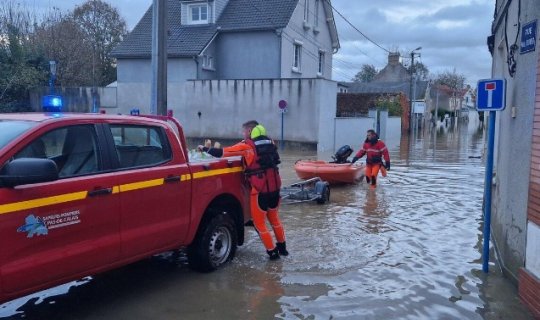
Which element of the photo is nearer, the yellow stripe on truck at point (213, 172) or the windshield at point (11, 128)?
the windshield at point (11, 128)

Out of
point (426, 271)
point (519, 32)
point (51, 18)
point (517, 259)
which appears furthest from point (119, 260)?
point (51, 18)

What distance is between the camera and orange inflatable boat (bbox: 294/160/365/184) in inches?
525

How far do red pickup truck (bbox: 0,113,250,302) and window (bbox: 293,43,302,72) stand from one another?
27799 mm

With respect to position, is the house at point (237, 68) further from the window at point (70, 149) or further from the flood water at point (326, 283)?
the window at point (70, 149)

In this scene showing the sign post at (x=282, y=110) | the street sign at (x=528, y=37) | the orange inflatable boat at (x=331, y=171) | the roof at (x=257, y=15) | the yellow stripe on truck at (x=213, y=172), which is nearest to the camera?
the street sign at (x=528, y=37)

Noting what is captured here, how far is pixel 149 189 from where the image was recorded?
205 inches

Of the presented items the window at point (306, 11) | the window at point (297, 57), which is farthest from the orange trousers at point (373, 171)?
the window at point (306, 11)

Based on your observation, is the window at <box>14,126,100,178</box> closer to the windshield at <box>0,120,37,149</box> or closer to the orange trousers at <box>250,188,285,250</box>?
the windshield at <box>0,120,37,149</box>

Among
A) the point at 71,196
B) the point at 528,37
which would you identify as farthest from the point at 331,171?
the point at 71,196

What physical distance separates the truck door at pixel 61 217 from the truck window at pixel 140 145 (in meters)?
0.30

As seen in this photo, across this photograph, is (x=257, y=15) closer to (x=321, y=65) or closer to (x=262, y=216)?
(x=321, y=65)

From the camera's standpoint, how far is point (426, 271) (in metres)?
6.57

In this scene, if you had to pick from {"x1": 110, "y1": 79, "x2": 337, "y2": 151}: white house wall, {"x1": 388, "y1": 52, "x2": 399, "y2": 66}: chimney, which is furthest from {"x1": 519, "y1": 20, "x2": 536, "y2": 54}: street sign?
{"x1": 388, "y1": 52, "x2": 399, "y2": 66}: chimney

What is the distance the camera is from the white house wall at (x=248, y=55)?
31156mm
